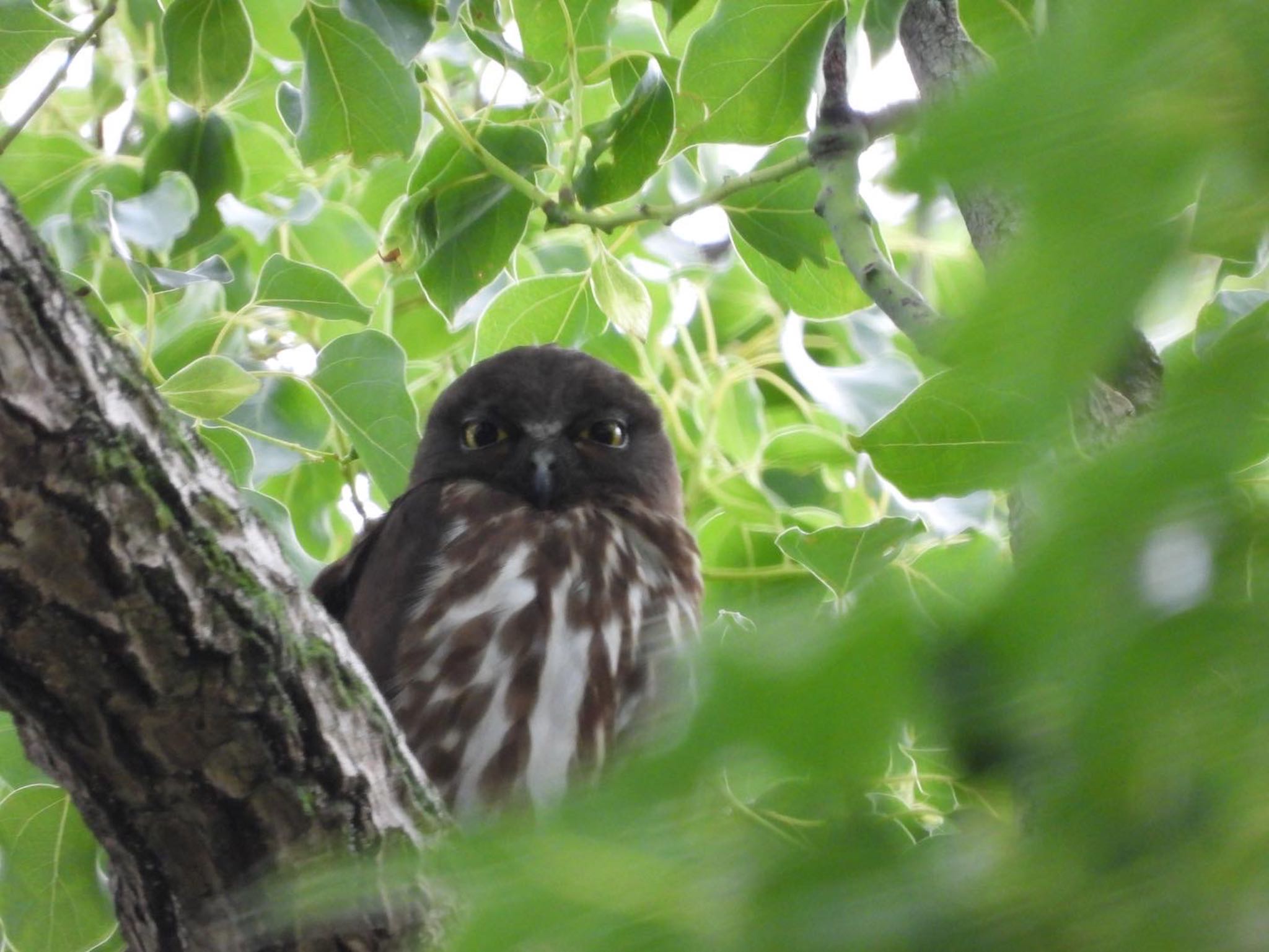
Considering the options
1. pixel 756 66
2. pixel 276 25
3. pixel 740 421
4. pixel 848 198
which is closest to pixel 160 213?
pixel 276 25

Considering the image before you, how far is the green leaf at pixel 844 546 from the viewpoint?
6.85 ft

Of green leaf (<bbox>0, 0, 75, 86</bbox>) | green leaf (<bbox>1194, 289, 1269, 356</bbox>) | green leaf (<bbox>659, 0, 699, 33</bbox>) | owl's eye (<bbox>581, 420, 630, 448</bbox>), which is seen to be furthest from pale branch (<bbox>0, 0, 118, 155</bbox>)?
green leaf (<bbox>1194, 289, 1269, 356</bbox>)

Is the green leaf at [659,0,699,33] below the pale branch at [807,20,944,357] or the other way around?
the other way around

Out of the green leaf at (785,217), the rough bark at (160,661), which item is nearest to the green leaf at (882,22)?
the green leaf at (785,217)

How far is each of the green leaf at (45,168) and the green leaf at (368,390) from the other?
2.81ft

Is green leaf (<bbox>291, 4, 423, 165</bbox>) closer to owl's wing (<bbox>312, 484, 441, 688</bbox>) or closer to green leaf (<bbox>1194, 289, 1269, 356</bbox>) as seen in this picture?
owl's wing (<bbox>312, 484, 441, 688</bbox>)

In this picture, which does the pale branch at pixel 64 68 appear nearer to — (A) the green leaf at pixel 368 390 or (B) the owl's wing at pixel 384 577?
(A) the green leaf at pixel 368 390

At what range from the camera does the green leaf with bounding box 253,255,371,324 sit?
9.10 feet

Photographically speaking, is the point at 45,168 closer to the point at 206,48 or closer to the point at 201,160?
the point at 201,160

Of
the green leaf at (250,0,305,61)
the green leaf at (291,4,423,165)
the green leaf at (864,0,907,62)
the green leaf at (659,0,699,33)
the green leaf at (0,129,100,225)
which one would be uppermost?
the green leaf at (250,0,305,61)

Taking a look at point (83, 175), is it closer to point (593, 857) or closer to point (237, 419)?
point (237, 419)

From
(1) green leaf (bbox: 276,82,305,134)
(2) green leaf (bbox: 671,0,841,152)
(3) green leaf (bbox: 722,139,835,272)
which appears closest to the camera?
(2) green leaf (bbox: 671,0,841,152)

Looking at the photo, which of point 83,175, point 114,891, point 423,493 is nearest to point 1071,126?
point 114,891

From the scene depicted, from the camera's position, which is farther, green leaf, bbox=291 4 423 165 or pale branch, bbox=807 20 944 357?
green leaf, bbox=291 4 423 165
